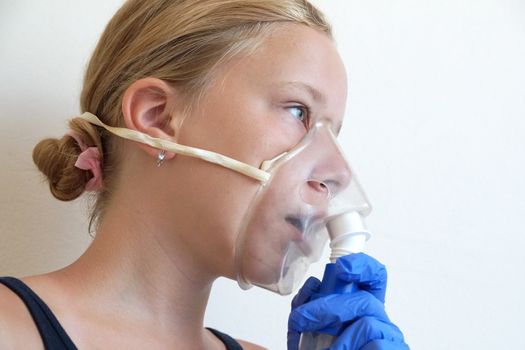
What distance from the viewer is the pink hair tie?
1.07 meters

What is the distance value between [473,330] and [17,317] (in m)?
0.93

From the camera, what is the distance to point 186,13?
3.38 ft

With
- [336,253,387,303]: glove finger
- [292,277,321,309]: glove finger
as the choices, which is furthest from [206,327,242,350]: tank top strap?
[336,253,387,303]: glove finger

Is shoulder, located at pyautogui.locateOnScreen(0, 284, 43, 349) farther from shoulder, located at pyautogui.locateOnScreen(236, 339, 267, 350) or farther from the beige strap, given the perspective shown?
shoulder, located at pyautogui.locateOnScreen(236, 339, 267, 350)

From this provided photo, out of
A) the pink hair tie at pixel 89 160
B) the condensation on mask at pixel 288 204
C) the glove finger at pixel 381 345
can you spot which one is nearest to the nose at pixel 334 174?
the condensation on mask at pixel 288 204

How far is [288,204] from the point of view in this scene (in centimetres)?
95

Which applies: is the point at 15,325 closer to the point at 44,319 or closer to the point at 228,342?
the point at 44,319

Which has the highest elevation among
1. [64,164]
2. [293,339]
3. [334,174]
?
[334,174]

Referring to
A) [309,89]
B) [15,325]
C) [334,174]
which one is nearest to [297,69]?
[309,89]

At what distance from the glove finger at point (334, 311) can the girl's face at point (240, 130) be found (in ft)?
0.38

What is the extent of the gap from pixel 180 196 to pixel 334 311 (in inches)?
10.8

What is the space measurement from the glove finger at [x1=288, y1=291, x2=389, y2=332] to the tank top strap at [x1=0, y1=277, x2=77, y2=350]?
1.00ft

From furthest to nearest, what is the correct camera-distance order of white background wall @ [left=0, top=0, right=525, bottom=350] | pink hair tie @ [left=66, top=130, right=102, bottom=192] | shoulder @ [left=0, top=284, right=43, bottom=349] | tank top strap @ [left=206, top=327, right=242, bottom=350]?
white background wall @ [left=0, top=0, right=525, bottom=350] → tank top strap @ [left=206, top=327, right=242, bottom=350] → pink hair tie @ [left=66, top=130, right=102, bottom=192] → shoulder @ [left=0, top=284, right=43, bottom=349]

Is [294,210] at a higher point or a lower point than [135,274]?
higher
